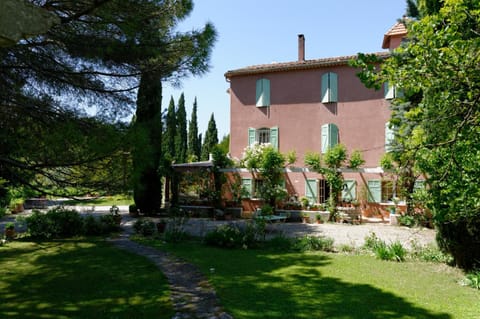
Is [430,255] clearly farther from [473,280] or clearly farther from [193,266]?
[193,266]

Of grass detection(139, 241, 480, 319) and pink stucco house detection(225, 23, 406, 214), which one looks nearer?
grass detection(139, 241, 480, 319)

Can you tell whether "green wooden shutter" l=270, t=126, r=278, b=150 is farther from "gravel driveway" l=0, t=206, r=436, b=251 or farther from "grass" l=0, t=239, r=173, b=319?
"grass" l=0, t=239, r=173, b=319

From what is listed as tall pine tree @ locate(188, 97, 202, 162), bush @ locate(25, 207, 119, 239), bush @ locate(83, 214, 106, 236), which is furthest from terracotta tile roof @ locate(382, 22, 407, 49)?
tall pine tree @ locate(188, 97, 202, 162)

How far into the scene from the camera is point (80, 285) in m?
7.07

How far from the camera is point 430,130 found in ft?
15.5

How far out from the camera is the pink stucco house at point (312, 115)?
1984 cm

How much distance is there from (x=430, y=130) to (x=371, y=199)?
15.6 metres

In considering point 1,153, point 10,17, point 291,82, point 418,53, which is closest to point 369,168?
point 291,82

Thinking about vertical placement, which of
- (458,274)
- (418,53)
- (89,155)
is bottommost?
(458,274)

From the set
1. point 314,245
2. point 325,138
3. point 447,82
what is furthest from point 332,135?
point 447,82

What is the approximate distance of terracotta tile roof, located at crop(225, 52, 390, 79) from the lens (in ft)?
67.9

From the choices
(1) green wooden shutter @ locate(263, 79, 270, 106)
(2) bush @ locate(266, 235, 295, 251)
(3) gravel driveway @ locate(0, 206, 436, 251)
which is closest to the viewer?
(2) bush @ locate(266, 235, 295, 251)

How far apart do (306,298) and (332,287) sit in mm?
982

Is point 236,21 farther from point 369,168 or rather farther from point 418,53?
point 369,168
